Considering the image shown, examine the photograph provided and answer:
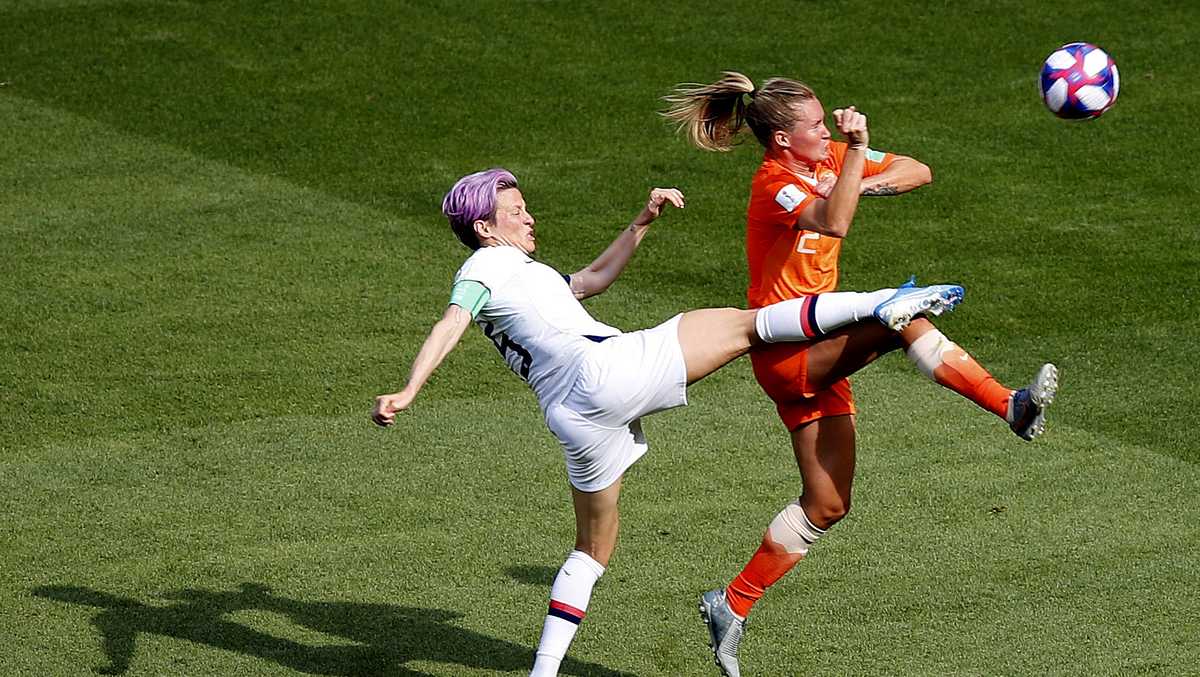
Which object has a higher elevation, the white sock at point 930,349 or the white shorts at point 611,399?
the white sock at point 930,349

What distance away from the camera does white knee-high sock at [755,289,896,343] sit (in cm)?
602

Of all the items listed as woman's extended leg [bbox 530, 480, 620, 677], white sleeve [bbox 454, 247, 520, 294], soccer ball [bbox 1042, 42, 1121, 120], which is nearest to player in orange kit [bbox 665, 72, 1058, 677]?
woman's extended leg [bbox 530, 480, 620, 677]

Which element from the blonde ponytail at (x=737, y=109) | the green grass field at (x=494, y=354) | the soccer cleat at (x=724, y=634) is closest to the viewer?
the blonde ponytail at (x=737, y=109)

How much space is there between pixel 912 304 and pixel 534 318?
53.7 inches

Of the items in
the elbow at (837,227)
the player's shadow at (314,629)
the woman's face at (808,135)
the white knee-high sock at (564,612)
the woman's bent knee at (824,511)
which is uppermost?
the woman's face at (808,135)

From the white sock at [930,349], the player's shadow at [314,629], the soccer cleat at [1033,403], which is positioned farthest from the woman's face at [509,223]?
the soccer cleat at [1033,403]

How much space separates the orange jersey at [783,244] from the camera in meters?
6.29

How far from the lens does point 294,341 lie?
403 inches

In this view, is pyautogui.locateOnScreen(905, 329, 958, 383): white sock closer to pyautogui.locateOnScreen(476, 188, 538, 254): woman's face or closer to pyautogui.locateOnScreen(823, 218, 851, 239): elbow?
pyautogui.locateOnScreen(823, 218, 851, 239): elbow

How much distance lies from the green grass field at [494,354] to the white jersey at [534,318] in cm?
139

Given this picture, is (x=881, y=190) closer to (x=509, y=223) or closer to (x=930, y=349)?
(x=930, y=349)

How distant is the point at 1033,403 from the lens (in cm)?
598

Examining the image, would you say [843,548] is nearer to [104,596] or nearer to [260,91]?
[104,596]

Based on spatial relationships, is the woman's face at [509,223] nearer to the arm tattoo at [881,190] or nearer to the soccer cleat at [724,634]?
the arm tattoo at [881,190]
